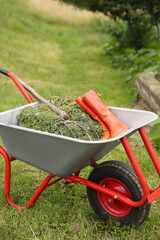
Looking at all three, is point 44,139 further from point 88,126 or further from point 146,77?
point 146,77

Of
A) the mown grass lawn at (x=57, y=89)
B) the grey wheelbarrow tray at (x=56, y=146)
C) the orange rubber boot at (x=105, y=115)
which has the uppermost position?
the orange rubber boot at (x=105, y=115)

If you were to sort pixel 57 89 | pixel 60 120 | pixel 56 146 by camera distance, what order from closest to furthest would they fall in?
pixel 56 146
pixel 60 120
pixel 57 89

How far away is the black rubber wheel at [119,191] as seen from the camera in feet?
6.03

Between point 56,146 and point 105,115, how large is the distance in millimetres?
432

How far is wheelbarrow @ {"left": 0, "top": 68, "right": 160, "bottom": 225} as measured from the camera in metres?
1.71

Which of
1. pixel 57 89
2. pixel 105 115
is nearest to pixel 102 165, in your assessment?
pixel 105 115

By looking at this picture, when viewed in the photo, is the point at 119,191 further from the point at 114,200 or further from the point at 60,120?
the point at 60,120

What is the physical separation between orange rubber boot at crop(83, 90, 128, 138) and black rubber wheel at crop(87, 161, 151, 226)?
212 millimetres

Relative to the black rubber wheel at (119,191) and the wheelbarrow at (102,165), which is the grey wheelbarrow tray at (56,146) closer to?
the wheelbarrow at (102,165)

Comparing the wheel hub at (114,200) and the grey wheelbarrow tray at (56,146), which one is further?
the wheel hub at (114,200)

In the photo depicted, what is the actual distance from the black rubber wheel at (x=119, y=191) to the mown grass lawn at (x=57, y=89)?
0.07 meters

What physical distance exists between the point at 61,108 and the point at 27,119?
0.86ft

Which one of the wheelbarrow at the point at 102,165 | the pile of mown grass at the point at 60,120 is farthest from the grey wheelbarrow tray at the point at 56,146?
the pile of mown grass at the point at 60,120

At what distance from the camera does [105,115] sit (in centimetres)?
197
